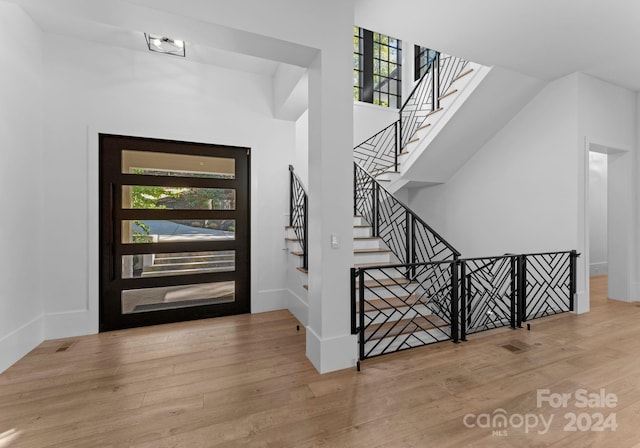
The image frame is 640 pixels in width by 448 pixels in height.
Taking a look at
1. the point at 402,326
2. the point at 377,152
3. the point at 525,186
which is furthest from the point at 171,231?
the point at 525,186

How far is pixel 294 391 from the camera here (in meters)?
2.16

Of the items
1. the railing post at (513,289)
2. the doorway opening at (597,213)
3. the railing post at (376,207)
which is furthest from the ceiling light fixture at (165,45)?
the doorway opening at (597,213)

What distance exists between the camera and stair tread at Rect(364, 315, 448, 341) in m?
2.95

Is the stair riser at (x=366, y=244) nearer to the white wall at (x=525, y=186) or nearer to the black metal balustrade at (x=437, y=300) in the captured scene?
the black metal balustrade at (x=437, y=300)

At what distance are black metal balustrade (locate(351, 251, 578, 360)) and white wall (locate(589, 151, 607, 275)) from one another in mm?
4182

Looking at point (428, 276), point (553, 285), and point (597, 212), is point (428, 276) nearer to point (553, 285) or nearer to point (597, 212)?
point (553, 285)

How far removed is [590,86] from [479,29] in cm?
234

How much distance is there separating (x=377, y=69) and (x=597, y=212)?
252 inches

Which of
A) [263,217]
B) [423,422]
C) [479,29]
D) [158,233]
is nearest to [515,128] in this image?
[479,29]

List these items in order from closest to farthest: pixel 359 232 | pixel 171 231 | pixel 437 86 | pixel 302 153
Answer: pixel 171 231
pixel 359 232
pixel 437 86
pixel 302 153

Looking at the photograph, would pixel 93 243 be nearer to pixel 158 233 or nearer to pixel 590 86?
pixel 158 233

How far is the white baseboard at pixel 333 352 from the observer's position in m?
2.43

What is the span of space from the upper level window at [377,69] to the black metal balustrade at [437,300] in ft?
16.0

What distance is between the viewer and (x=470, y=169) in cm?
515
